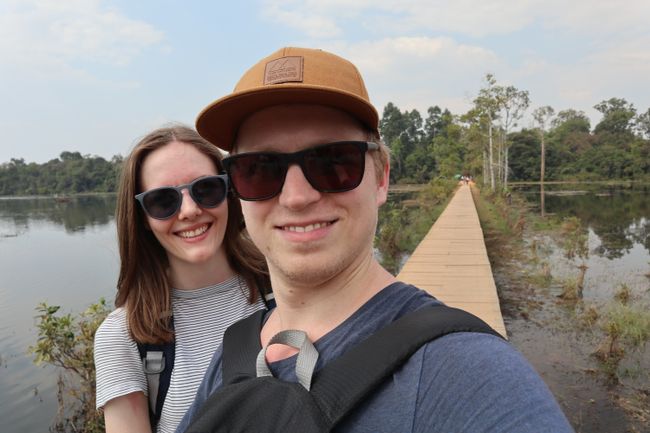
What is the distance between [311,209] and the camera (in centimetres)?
108

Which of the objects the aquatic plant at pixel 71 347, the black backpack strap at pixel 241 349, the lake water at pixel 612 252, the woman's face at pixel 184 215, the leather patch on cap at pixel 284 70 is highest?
the leather patch on cap at pixel 284 70

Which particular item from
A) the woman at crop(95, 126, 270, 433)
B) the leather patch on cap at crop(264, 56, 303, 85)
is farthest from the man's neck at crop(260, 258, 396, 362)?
the woman at crop(95, 126, 270, 433)

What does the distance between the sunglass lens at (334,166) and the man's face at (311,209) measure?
0.07ft

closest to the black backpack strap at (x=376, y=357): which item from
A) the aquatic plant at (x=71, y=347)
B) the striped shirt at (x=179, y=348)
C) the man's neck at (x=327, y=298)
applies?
the man's neck at (x=327, y=298)

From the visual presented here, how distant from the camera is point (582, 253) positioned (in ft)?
36.4

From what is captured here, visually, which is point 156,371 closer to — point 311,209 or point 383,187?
point 311,209

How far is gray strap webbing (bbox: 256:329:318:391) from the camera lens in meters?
0.88

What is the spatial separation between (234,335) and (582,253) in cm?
1202

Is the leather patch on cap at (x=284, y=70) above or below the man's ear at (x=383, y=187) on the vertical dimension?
above

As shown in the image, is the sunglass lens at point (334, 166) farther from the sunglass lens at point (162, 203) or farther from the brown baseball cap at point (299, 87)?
the sunglass lens at point (162, 203)

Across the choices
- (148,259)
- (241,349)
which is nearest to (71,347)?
(148,259)

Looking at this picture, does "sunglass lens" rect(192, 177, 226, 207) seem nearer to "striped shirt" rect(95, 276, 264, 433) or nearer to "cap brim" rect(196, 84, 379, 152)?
"striped shirt" rect(95, 276, 264, 433)

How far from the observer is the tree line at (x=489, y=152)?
30.9 meters

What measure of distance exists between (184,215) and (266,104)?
825mm
